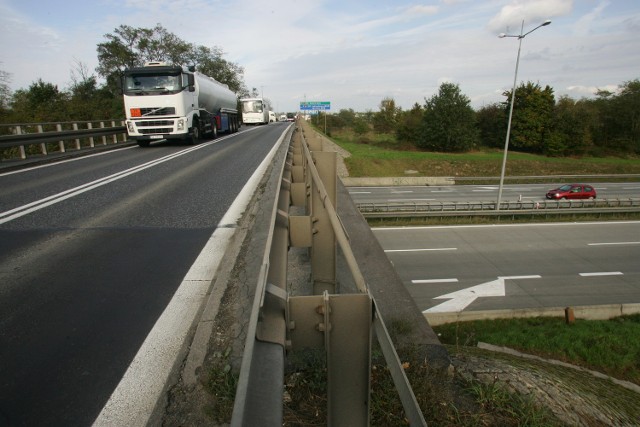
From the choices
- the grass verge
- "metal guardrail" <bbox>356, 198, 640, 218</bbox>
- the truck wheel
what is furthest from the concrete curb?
the truck wheel

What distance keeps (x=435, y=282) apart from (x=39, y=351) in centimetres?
1436

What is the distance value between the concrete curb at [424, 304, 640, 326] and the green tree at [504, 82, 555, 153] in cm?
5176

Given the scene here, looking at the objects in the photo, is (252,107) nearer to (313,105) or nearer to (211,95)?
(313,105)

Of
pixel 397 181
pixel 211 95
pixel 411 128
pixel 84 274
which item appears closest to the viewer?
pixel 84 274

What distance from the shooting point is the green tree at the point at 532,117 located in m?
56.8

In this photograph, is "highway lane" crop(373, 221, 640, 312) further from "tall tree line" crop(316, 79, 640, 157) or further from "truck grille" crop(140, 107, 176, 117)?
"tall tree line" crop(316, 79, 640, 157)

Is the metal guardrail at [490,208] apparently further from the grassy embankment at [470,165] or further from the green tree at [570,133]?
the green tree at [570,133]

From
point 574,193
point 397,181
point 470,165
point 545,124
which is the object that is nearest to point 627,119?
point 545,124

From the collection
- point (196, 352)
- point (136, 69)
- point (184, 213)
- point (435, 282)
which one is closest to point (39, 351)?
point (196, 352)

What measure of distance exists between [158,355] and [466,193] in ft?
121

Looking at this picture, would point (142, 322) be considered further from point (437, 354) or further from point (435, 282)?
point (435, 282)

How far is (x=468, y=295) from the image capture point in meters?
13.9

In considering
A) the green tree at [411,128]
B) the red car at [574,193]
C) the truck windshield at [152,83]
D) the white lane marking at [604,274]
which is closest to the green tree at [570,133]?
the green tree at [411,128]

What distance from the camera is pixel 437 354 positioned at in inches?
93.3
